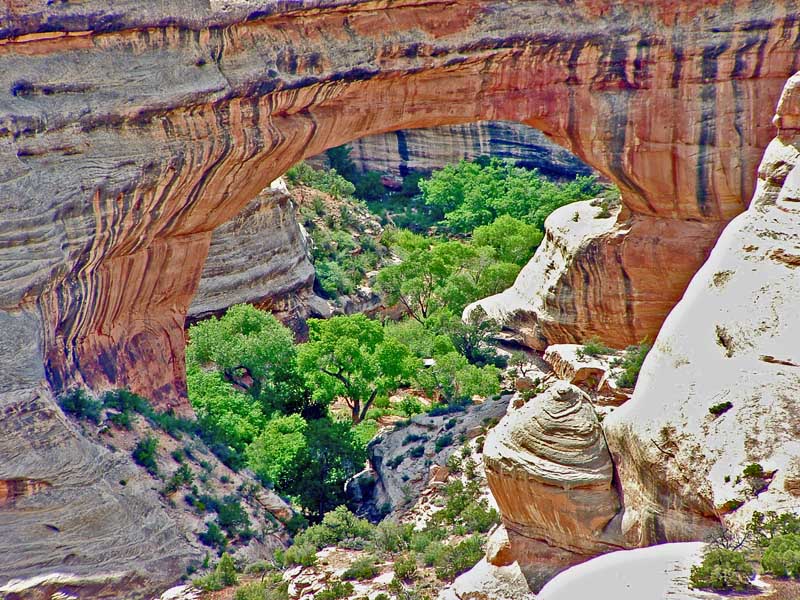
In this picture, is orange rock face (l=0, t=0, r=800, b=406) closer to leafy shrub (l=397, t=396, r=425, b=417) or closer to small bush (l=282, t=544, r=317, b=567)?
small bush (l=282, t=544, r=317, b=567)

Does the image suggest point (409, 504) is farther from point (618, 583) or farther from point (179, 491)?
point (618, 583)

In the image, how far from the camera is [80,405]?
29688mm

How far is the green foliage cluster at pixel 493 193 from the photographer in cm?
6538

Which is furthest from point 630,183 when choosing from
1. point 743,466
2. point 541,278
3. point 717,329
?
point 743,466

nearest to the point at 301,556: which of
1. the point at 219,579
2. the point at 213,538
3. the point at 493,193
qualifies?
the point at 219,579

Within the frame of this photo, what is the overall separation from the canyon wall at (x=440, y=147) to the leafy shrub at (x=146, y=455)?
4593cm

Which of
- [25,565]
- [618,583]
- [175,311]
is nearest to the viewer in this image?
[618,583]

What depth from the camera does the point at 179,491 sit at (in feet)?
99.0

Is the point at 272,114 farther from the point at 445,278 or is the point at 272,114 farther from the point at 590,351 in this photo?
the point at 445,278

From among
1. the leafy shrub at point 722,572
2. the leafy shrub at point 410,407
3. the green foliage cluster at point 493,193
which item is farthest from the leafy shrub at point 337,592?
the green foliage cluster at point 493,193

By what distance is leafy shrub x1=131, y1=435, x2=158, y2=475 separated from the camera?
29.9 meters

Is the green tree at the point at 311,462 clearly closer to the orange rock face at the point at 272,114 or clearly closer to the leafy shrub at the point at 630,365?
the orange rock face at the point at 272,114

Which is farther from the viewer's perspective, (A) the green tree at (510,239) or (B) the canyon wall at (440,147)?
(B) the canyon wall at (440,147)

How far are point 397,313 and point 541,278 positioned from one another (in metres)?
12.5
